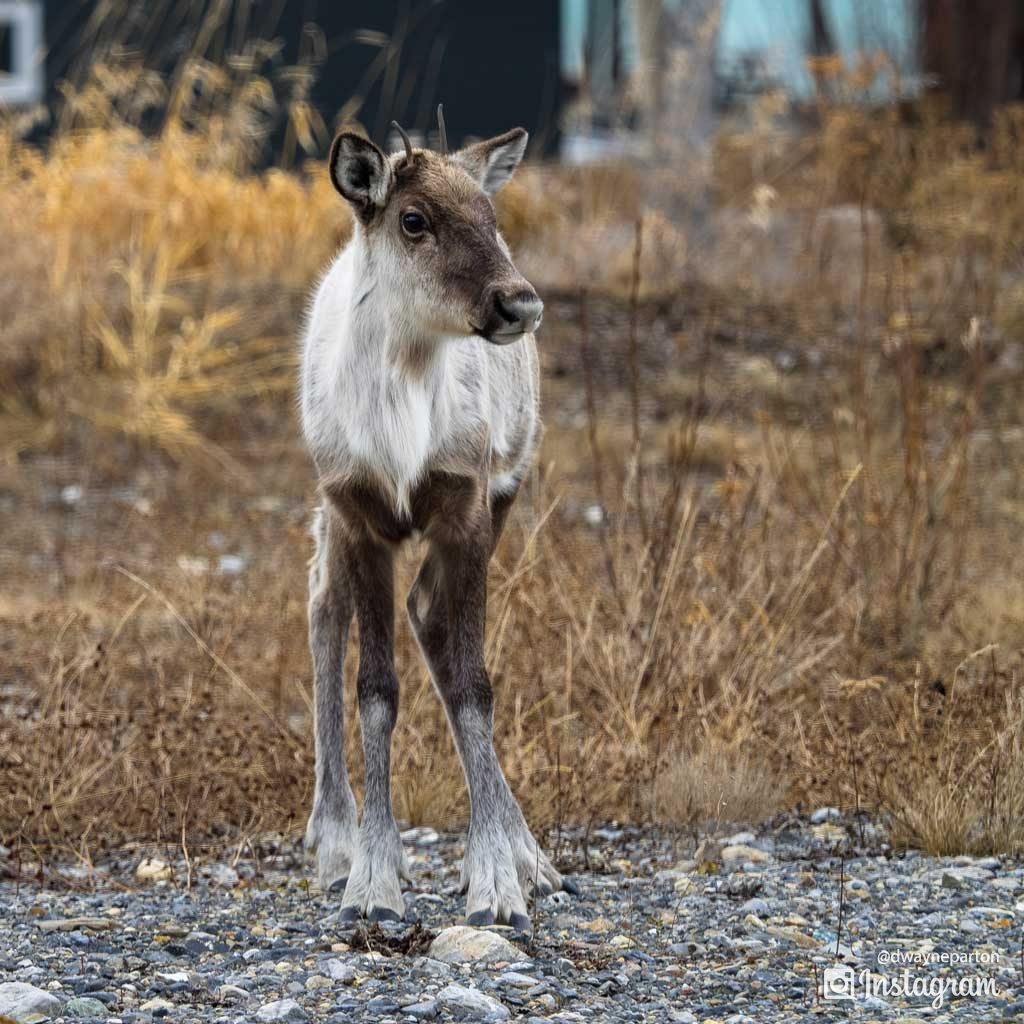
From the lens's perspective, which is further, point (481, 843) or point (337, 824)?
point (337, 824)

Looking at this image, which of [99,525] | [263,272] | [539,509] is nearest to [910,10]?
[263,272]

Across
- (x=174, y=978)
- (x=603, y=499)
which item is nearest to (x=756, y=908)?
(x=174, y=978)

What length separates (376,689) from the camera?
16.5ft

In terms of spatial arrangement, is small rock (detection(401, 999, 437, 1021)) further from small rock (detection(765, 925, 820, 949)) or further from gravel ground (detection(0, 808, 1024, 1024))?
small rock (detection(765, 925, 820, 949))

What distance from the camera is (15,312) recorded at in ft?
37.8

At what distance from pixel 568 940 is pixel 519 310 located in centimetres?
162

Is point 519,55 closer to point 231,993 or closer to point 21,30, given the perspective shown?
point 21,30

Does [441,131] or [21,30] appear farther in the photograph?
[21,30]

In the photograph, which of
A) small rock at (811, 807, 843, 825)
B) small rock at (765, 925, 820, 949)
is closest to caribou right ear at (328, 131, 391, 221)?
small rock at (765, 925, 820, 949)

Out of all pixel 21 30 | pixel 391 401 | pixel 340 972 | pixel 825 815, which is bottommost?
pixel 825 815

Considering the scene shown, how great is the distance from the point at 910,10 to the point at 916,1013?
17.0 metres

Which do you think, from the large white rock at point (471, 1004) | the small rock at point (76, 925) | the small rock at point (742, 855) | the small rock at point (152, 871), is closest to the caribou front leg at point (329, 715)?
the small rock at point (152, 871)

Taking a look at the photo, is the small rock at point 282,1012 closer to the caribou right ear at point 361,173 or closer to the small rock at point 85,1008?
the small rock at point 85,1008

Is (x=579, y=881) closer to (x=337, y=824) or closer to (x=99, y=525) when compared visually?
(x=337, y=824)
